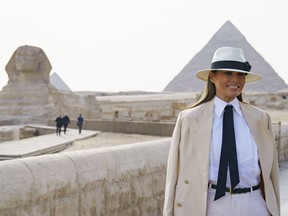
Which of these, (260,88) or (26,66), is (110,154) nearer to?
(26,66)

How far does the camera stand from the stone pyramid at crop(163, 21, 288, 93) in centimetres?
13062

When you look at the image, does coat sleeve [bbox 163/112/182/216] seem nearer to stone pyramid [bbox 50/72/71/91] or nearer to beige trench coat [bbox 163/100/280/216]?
beige trench coat [bbox 163/100/280/216]

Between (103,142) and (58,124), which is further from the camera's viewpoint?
(58,124)

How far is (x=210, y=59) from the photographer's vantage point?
139000 mm

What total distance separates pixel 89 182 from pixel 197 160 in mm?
1328

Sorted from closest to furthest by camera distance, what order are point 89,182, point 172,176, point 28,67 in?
1. point 172,176
2. point 89,182
3. point 28,67

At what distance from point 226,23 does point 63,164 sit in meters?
152

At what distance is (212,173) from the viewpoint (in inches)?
81.1

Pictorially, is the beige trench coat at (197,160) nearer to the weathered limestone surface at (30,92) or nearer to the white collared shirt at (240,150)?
the white collared shirt at (240,150)

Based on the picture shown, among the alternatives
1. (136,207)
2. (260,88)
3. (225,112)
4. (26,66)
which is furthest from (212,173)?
(260,88)

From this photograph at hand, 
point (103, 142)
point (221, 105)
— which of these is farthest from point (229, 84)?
point (103, 142)

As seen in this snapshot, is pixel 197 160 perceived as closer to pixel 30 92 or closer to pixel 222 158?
pixel 222 158

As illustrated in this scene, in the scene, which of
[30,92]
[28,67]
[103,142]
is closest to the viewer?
[103,142]

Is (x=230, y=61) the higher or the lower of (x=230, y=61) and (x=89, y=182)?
the higher
